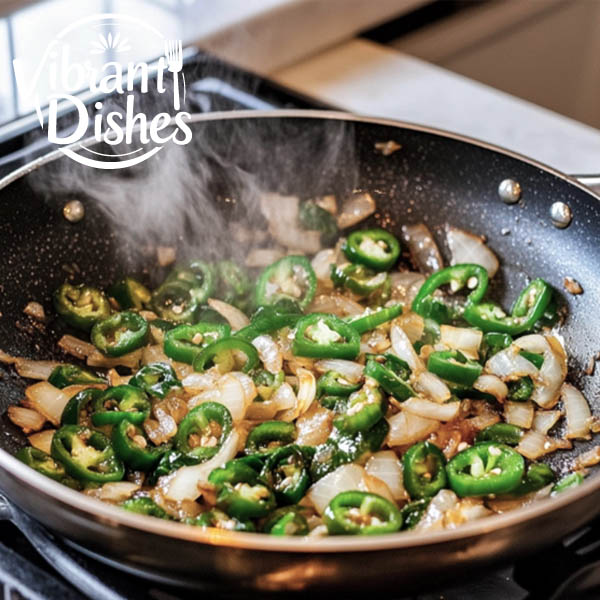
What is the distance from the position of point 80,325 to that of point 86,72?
698 millimetres

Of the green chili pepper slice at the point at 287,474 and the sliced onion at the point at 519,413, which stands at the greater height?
the green chili pepper slice at the point at 287,474

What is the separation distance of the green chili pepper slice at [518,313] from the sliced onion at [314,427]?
0.33 metres

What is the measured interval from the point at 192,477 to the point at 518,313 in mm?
631

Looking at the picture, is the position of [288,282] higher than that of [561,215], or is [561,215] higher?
[561,215]

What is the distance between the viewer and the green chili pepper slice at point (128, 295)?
1607 millimetres

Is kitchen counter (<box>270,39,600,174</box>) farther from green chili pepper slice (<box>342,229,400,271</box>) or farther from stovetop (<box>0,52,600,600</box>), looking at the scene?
stovetop (<box>0,52,600,600</box>)

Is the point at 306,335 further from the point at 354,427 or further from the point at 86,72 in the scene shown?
the point at 86,72

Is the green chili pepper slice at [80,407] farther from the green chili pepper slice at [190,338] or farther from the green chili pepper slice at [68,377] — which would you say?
the green chili pepper slice at [190,338]

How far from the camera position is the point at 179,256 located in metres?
1.70

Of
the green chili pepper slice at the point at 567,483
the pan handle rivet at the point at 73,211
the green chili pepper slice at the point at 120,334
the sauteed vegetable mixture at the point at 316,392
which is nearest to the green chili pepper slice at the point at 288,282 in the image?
the sauteed vegetable mixture at the point at 316,392

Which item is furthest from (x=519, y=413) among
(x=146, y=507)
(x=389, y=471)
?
(x=146, y=507)

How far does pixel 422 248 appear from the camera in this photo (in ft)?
5.63

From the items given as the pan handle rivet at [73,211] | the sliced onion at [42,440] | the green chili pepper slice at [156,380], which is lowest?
the sliced onion at [42,440]
